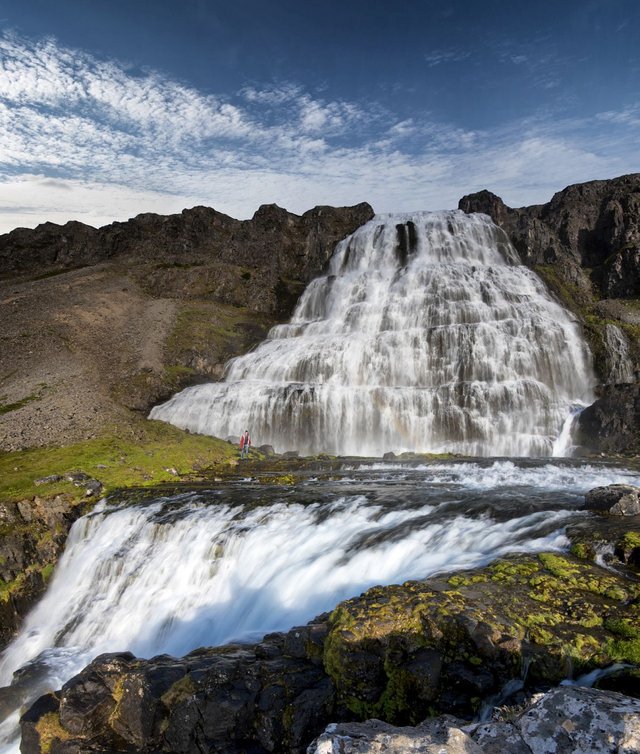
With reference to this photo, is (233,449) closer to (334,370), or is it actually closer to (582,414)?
(334,370)

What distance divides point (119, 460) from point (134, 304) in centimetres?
4635

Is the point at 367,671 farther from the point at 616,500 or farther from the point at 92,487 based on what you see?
the point at 92,487

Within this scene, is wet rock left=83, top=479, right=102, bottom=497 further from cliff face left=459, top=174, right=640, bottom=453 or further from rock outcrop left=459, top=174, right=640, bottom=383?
rock outcrop left=459, top=174, right=640, bottom=383

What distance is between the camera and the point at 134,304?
220 feet

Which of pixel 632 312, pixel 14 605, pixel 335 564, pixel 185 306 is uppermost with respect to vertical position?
pixel 185 306

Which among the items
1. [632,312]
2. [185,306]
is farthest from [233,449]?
[632,312]

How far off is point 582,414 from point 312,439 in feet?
64.1

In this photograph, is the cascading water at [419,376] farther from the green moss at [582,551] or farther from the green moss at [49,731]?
the green moss at [49,731]

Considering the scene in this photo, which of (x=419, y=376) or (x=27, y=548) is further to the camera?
(x=419, y=376)

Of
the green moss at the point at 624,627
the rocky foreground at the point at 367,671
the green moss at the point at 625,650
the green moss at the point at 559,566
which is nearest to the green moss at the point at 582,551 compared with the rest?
the green moss at the point at 559,566

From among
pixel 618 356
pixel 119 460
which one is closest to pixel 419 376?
pixel 618 356

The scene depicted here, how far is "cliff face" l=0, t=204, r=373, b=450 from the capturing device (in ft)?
120

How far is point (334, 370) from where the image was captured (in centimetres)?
4366

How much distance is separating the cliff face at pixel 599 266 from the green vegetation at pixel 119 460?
2490 centimetres
